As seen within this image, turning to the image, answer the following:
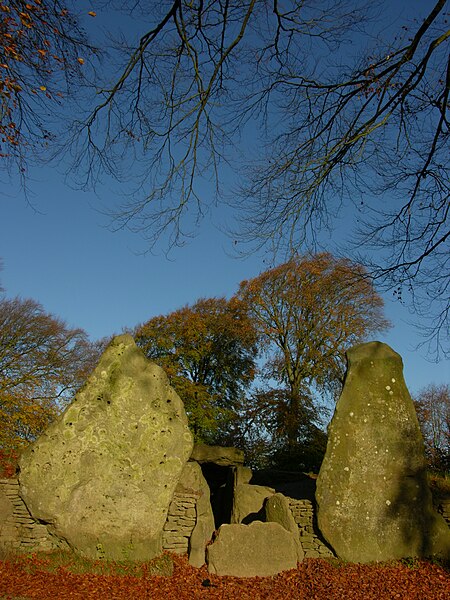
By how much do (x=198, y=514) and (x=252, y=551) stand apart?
1.33m

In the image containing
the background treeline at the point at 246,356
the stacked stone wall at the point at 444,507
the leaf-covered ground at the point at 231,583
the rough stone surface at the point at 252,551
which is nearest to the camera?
the leaf-covered ground at the point at 231,583

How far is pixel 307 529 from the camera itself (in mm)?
9305

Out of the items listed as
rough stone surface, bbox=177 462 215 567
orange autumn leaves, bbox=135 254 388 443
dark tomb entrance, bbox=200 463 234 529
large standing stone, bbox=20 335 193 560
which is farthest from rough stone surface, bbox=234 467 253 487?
orange autumn leaves, bbox=135 254 388 443

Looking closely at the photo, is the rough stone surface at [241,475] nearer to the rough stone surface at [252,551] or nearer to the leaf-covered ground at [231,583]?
the rough stone surface at [252,551]

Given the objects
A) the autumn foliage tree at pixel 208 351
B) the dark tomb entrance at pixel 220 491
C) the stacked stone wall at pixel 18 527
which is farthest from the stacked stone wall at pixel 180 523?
the autumn foliage tree at pixel 208 351

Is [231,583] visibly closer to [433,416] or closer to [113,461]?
[113,461]

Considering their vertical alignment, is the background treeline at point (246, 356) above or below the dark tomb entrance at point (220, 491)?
above

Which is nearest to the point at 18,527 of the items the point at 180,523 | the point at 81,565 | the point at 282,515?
the point at 81,565

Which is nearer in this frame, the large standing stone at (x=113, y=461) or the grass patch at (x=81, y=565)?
the grass patch at (x=81, y=565)

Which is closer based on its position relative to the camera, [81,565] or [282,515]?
[81,565]

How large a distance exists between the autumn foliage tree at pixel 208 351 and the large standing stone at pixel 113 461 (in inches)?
537

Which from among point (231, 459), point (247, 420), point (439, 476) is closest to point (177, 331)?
point (247, 420)

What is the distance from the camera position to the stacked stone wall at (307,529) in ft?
29.8

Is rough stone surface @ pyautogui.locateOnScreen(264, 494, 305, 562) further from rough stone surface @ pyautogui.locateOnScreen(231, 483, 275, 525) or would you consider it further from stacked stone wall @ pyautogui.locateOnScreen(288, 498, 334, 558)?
rough stone surface @ pyautogui.locateOnScreen(231, 483, 275, 525)
